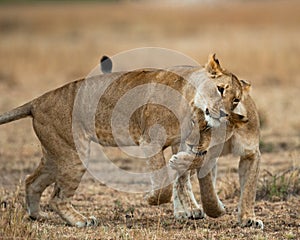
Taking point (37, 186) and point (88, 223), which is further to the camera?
point (37, 186)

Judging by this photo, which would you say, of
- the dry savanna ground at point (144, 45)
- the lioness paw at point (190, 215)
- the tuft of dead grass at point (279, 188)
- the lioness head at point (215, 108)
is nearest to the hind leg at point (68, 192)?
the dry savanna ground at point (144, 45)

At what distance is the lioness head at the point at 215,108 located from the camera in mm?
5438

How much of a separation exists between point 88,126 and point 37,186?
2.21 feet

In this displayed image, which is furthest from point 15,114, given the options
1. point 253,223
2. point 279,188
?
point 279,188

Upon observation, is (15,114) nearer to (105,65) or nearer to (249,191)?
(105,65)

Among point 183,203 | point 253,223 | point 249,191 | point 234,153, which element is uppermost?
point 234,153

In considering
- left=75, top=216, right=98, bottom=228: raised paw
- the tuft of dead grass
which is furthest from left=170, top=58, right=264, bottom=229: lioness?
the tuft of dead grass

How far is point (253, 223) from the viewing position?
5.87m

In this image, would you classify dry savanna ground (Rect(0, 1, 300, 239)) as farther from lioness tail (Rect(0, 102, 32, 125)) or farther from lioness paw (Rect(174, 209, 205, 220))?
lioness tail (Rect(0, 102, 32, 125))

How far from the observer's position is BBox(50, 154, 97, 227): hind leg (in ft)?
19.8

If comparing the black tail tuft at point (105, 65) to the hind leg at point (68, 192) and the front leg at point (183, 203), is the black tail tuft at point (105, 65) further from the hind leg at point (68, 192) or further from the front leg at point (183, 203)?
the front leg at point (183, 203)

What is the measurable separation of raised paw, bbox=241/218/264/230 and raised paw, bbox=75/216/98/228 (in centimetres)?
112

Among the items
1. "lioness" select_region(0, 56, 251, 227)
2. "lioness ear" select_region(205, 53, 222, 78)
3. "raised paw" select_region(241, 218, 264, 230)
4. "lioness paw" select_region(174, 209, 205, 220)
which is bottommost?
"raised paw" select_region(241, 218, 264, 230)

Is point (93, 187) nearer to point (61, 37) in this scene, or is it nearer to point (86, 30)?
point (61, 37)
